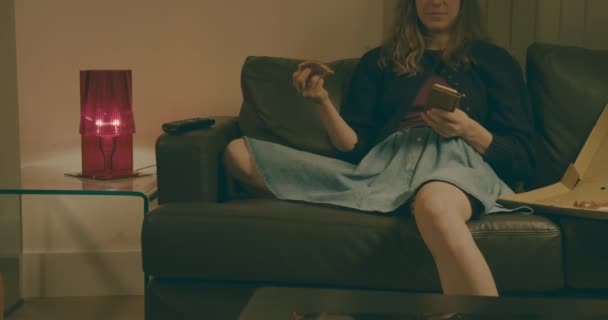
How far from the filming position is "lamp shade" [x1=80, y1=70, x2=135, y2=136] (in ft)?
7.60

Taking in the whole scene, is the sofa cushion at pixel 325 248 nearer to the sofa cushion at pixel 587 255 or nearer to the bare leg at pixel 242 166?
the sofa cushion at pixel 587 255

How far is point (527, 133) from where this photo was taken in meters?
2.13

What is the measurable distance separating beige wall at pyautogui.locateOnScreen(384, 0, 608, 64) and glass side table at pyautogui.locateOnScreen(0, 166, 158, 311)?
4.22 feet

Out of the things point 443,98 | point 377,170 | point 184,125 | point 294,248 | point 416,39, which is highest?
point 416,39

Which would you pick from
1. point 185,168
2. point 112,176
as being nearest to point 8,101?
point 112,176

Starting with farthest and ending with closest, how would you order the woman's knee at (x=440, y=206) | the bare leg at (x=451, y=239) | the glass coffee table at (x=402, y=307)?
the woman's knee at (x=440, y=206) → the bare leg at (x=451, y=239) → the glass coffee table at (x=402, y=307)

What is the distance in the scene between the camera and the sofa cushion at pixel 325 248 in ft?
5.74

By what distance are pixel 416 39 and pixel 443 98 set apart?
0.47 metres

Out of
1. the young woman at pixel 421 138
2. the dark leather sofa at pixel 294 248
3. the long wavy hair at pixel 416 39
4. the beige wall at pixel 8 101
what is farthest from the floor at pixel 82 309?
the long wavy hair at pixel 416 39

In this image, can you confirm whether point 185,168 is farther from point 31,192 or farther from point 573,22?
point 573,22

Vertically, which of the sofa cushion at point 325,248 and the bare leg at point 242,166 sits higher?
the bare leg at point 242,166

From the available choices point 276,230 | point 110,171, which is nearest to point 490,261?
point 276,230

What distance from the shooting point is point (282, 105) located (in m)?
2.32

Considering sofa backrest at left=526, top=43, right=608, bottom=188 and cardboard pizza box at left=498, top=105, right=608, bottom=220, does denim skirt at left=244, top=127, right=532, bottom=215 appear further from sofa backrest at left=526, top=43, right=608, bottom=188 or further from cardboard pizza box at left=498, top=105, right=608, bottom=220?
sofa backrest at left=526, top=43, right=608, bottom=188
